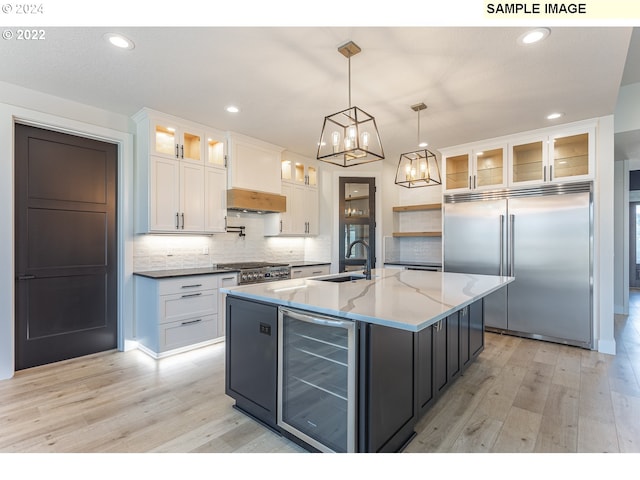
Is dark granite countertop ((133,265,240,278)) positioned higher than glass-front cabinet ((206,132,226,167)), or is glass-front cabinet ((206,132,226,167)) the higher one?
glass-front cabinet ((206,132,226,167))

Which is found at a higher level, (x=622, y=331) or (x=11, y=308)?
(x=11, y=308)

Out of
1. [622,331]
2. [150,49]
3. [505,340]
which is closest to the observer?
[150,49]

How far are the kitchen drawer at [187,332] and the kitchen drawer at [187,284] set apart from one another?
338 mm

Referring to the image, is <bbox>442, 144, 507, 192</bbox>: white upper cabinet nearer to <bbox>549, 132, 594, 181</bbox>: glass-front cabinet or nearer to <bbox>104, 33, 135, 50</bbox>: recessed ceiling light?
<bbox>549, 132, 594, 181</bbox>: glass-front cabinet

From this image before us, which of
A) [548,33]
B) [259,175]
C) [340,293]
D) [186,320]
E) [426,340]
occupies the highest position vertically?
[548,33]

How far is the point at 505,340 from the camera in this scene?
395cm

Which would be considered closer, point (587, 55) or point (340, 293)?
point (340, 293)

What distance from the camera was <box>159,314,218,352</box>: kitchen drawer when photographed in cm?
332

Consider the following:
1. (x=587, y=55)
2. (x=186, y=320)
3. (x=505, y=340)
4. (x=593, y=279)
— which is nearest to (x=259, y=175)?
(x=186, y=320)

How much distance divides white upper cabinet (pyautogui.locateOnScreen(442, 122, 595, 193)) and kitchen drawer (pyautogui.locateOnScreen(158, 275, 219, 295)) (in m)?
3.48

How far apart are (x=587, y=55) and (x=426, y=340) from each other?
94.2 inches

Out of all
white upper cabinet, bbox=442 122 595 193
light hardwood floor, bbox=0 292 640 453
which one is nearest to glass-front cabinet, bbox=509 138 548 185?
white upper cabinet, bbox=442 122 595 193

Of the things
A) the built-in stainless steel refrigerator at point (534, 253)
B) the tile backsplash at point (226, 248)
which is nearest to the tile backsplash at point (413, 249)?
the built-in stainless steel refrigerator at point (534, 253)
